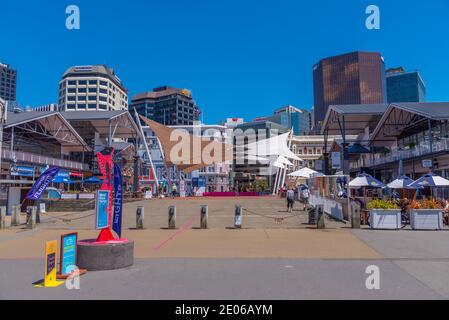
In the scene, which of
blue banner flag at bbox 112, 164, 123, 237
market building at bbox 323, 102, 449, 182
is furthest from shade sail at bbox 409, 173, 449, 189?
blue banner flag at bbox 112, 164, 123, 237

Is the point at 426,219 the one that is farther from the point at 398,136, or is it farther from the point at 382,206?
the point at 398,136

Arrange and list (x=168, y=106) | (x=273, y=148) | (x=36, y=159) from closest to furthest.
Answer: (x=36, y=159)
(x=273, y=148)
(x=168, y=106)

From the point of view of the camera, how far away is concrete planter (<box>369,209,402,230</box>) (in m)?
15.1

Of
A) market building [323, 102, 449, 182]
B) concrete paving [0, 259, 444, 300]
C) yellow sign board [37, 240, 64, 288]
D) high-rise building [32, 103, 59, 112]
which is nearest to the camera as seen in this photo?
concrete paving [0, 259, 444, 300]

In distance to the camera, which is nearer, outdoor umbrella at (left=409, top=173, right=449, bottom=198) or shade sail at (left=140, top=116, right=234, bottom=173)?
outdoor umbrella at (left=409, top=173, right=449, bottom=198)

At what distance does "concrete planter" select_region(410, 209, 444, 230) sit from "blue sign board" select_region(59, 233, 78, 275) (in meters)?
12.8

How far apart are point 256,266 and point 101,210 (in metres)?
3.59

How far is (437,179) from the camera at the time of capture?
1859 cm

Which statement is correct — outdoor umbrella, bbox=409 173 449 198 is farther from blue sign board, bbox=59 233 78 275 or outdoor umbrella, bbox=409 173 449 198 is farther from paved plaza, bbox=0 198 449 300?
blue sign board, bbox=59 233 78 275

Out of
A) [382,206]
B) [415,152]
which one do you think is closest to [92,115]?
[415,152]

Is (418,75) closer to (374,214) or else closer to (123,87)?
(123,87)

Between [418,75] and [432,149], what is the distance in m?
162

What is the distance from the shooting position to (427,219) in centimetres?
1517
